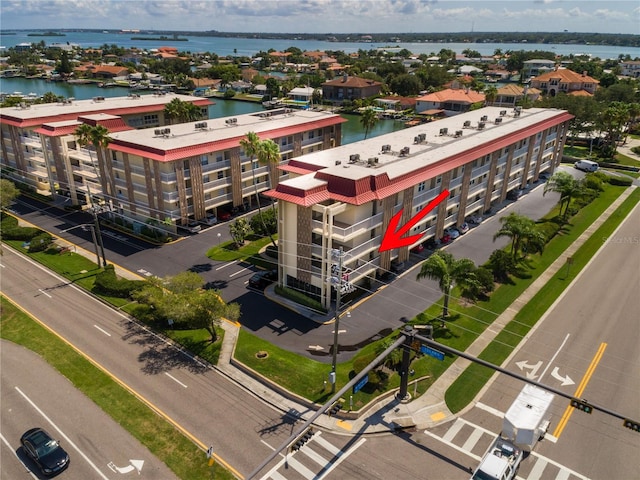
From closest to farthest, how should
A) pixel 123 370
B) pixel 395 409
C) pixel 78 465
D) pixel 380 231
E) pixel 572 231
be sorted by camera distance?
pixel 78 465
pixel 395 409
pixel 123 370
pixel 380 231
pixel 572 231

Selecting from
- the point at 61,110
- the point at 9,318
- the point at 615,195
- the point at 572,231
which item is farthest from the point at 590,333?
the point at 61,110

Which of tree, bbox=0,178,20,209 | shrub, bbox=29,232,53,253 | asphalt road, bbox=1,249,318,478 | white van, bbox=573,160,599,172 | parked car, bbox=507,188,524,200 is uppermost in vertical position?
tree, bbox=0,178,20,209

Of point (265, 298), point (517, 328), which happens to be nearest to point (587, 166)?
point (517, 328)

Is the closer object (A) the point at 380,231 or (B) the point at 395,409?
(B) the point at 395,409

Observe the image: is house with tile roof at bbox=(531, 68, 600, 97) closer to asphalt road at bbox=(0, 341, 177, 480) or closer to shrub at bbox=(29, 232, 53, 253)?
shrub at bbox=(29, 232, 53, 253)

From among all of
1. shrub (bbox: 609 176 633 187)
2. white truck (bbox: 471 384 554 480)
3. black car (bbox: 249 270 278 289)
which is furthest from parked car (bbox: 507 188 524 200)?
white truck (bbox: 471 384 554 480)

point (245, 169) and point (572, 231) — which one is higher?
point (245, 169)

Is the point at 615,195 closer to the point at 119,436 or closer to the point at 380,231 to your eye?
the point at 380,231

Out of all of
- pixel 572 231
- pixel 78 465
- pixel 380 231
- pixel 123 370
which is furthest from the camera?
pixel 572 231

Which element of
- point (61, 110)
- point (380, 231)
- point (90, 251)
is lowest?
point (90, 251)
